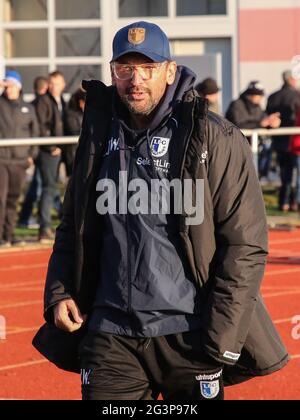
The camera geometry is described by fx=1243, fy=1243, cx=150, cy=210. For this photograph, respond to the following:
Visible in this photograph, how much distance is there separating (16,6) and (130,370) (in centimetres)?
2067

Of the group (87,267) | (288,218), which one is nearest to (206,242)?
(87,267)

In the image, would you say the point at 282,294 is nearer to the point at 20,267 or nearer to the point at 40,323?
the point at 40,323

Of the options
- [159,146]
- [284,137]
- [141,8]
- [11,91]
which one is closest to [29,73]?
[141,8]

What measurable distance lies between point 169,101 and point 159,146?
0.20 meters

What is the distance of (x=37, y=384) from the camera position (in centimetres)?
796

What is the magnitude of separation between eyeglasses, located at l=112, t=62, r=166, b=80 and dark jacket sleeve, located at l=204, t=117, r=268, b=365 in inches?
11.8

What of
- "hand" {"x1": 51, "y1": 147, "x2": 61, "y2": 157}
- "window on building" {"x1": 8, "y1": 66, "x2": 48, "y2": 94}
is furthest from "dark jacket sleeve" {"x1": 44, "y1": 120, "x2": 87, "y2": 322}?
"window on building" {"x1": 8, "y1": 66, "x2": 48, "y2": 94}

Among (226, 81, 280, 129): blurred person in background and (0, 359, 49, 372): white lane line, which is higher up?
(226, 81, 280, 129): blurred person in background

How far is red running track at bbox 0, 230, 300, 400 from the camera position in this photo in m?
7.71

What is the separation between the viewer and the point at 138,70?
473 centimetres

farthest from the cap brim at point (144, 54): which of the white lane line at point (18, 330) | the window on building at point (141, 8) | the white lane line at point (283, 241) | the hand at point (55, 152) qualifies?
the window on building at point (141, 8)

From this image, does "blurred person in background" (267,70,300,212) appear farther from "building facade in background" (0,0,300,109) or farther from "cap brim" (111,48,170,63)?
"cap brim" (111,48,170,63)

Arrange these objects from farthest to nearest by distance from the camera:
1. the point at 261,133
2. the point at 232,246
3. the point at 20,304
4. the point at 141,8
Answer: the point at 141,8, the point at 261,133, the point at 20,304, the point at 232,246

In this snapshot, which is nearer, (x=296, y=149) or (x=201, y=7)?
(x=296, y=149)
